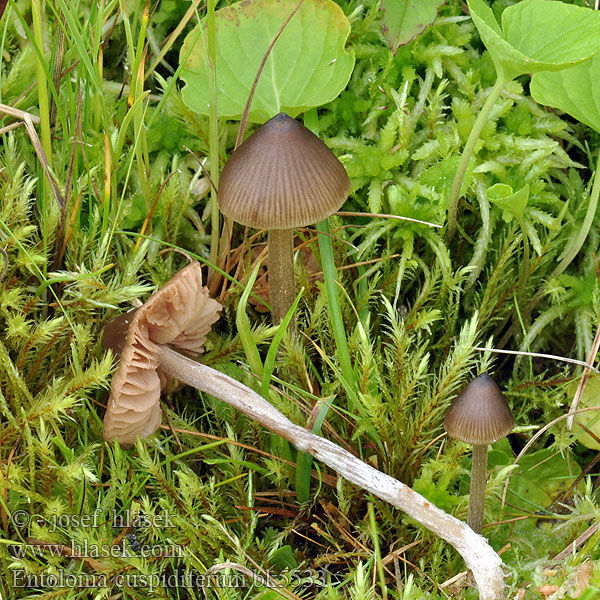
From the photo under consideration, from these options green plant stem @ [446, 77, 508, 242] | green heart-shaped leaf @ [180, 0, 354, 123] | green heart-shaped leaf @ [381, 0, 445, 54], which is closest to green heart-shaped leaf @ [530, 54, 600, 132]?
green plant stem @ [446, 77, 508, 242]

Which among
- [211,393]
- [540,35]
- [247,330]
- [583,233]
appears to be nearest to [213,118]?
[247,330]

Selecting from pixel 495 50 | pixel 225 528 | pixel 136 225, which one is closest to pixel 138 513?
pixel 225 528

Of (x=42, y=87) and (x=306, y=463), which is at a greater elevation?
(x=42, y=87)

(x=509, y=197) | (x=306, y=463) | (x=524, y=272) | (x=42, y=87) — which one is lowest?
(x=306, y=463)

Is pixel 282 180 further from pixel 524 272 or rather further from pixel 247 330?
pixel 524 272

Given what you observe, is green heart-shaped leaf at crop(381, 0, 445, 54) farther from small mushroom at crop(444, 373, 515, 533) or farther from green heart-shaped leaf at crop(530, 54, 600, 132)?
small mushroom at crop(444, 373, 515, 533)

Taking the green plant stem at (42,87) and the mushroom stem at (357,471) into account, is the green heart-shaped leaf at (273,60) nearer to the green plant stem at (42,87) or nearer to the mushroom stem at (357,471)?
the green plant stem at (42,87)
